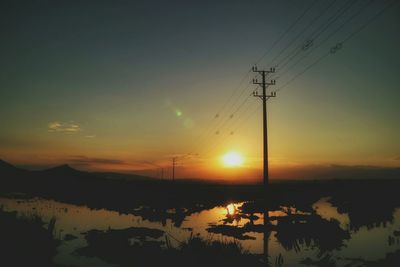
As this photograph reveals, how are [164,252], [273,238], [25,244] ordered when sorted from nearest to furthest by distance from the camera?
[164,252]
[25,244]
[273,238]

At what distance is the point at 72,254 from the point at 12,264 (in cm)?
484

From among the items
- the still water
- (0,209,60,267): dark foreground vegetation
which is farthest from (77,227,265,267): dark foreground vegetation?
(0,209,60,267): dark foreground vegetation

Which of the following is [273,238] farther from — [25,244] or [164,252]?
[25,244]

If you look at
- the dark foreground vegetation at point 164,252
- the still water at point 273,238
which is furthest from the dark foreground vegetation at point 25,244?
the dark foreground vegetation at point 164,252

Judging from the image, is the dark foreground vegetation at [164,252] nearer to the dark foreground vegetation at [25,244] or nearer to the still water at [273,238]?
the still water at [273,238]

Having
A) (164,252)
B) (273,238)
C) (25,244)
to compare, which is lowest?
(273,238)

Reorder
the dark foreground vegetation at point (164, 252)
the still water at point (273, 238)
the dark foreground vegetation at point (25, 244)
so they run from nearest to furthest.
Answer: the dark foreground vegetation at point (164, 252), the dark foreground vegetation at point (25, 244), the still water at point (273, 238)

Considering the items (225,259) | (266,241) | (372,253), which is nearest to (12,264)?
(225,259)

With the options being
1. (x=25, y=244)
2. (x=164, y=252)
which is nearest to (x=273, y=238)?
(x=164, y=252)

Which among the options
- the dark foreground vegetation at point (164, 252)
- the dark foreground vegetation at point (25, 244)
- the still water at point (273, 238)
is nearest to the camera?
the dark foreground vegetation at point (164, 252)

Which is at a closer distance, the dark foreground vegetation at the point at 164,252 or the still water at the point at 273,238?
the dark foreground vegetation at the point at 164,252

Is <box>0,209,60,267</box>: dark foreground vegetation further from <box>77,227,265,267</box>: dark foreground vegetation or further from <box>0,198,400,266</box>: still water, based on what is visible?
<box>77,227,265,267</box>: dark foreground vegetation

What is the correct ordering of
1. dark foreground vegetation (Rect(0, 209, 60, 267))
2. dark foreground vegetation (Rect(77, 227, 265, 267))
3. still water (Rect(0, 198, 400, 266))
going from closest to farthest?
1. dark foreground vegetation (Rect(77, 227, 265, 267))
2. dark foreground vegetation (Rect(0, 209, 60, 267))
3. still water (Rect(0, 198, 400, 266))

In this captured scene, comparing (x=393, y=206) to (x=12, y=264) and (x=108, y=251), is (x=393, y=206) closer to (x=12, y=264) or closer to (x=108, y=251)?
(x=108, y=251)
